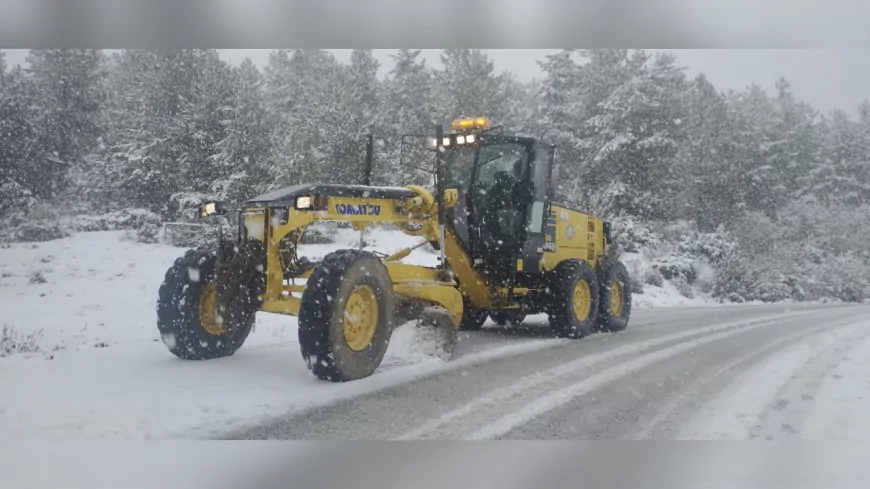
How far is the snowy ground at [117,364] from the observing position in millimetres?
2727

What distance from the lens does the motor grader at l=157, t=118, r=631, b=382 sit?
11.0 feet

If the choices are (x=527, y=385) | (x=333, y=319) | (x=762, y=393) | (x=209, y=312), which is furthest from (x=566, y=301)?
(x=209, y=312)

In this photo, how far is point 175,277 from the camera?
3531 mm

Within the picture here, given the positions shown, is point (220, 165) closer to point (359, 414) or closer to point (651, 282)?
point (359, 414)

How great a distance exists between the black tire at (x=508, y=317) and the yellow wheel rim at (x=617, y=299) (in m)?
1.05

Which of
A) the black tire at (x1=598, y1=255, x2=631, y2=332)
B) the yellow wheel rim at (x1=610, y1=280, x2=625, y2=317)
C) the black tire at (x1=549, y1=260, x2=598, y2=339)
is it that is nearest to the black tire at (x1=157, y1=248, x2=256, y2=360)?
the black tire at (x1=549, y1=260, x2=598, y2=339)

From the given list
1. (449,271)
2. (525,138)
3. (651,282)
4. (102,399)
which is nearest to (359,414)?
(102,399)

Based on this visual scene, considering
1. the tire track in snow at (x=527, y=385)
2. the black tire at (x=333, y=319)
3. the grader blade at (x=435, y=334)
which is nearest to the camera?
the tire track in snow at (x=527, y=385)

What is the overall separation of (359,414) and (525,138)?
2.86 m

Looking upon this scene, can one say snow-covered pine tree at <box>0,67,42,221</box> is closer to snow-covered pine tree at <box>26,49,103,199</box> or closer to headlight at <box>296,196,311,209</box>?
snow-covered pine tree at <box>26,49,103,199</box>

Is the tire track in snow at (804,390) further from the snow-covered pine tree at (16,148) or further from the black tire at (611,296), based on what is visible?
the snow-covered pine tree at (16,148)

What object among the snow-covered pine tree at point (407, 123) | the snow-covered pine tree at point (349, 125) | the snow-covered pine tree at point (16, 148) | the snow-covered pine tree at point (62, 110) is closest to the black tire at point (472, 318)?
the snow-covered pine tree at point (407, 123)

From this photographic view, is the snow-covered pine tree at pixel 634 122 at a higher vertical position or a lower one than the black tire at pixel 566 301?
higher

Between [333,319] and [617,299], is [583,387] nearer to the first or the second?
[333,319]
